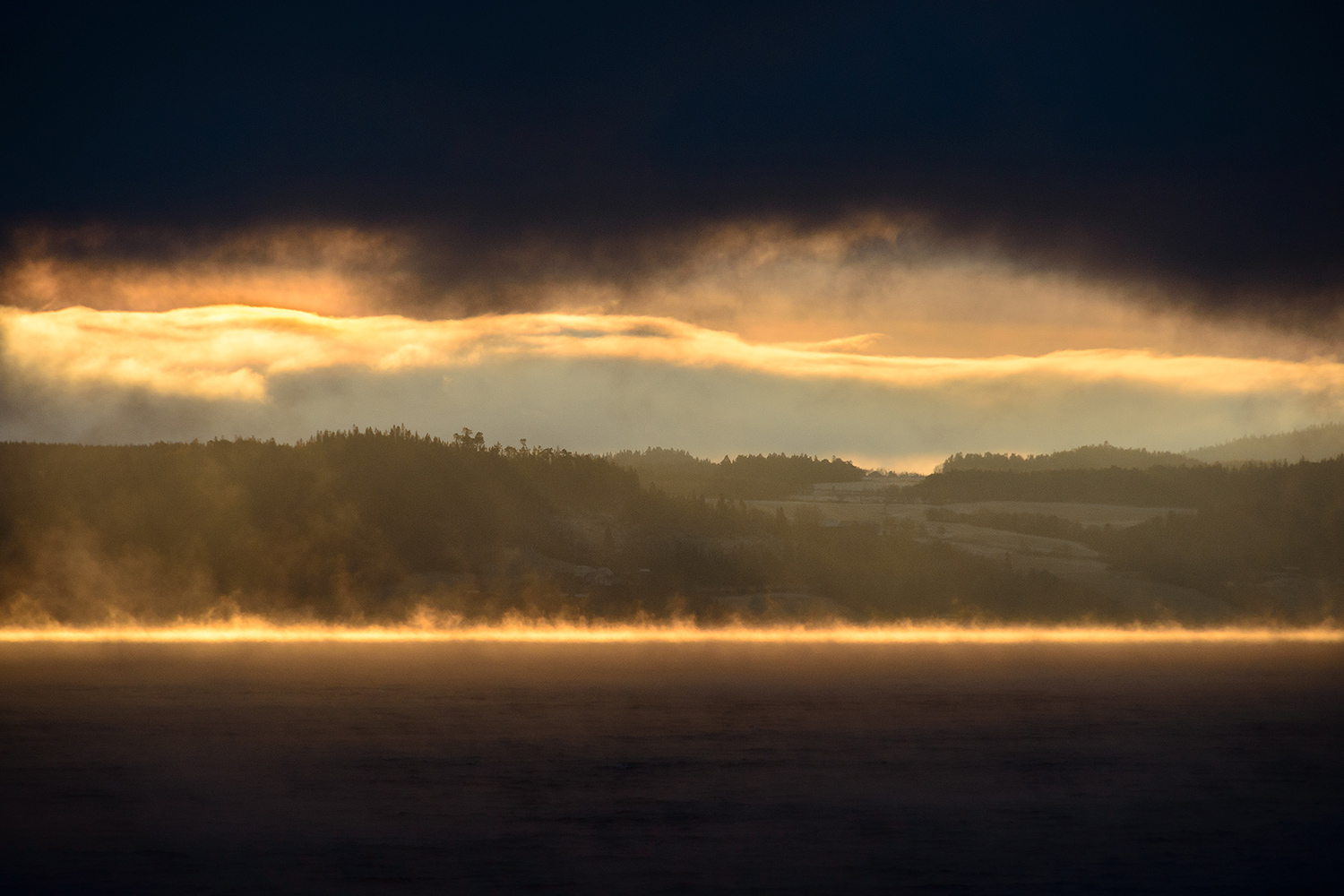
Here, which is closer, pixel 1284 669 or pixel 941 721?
pixel 941 721

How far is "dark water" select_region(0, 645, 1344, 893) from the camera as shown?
45438 millimetres

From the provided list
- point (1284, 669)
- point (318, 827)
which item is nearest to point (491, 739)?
point (318, 827)

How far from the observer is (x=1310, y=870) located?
47188 millimetres

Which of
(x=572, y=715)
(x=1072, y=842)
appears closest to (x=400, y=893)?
(x=1072, y=842)

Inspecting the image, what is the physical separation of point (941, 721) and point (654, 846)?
5219 centimetres

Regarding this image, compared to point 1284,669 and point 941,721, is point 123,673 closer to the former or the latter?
point 941,721

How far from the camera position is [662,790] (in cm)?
6381

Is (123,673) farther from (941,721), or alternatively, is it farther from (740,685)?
(941,721)

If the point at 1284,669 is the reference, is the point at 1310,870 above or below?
above

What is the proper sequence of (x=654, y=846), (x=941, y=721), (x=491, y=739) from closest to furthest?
(x=654, y=846) → (x=491, y=739) → (x=941, y=721)

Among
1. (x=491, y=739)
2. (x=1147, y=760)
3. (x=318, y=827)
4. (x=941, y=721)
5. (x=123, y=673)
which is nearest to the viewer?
(x=318, y=827)

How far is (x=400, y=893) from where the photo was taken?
4150 cm

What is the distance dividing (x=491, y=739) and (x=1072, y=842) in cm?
4191

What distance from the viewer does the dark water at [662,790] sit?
45438 millimetres
